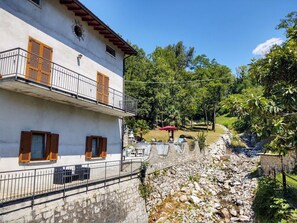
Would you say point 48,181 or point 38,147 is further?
point 38,147

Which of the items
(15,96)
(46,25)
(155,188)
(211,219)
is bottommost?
(211,219)

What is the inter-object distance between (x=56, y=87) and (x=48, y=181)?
4227 millimetres

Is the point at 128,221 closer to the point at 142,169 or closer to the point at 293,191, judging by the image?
the point at 142,169

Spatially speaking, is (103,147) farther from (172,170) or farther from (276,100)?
(276,100)

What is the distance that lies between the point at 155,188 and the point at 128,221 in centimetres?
335

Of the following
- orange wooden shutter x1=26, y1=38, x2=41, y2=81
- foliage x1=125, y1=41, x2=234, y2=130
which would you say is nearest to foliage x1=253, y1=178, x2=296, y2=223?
orange wooden shutter x1=26, y1=38, x2=41, y2=81

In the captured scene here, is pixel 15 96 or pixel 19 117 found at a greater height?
pixel 15 96

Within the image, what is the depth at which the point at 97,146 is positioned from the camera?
14.7 metres

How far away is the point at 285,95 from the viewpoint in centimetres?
626

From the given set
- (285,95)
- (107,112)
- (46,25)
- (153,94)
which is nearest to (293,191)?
(285,95)

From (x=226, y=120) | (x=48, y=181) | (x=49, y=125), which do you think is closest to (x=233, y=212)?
(x=48, y=181)

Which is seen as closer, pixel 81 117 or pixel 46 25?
pixel 46 25

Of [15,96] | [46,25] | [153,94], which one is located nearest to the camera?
[15,96]

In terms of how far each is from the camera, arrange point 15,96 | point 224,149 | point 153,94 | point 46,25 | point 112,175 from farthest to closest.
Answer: point 153,94, point 224,149, point 112,175, point 46,25, point 15,96
